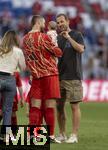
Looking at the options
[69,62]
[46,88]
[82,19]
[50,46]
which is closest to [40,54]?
[50,46]

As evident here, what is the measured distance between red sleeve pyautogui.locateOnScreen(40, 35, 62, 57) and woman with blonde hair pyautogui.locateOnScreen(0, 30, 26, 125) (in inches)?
18.2

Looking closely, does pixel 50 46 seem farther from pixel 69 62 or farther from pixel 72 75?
pixel 72 75

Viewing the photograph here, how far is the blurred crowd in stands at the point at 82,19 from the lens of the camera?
30406 mm

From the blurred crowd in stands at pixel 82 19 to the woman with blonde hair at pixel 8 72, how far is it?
15.9 meters

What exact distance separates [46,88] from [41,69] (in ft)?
1.16

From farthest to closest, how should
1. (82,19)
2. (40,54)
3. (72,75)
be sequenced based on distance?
(82,19) → (72,75) → (40,54)

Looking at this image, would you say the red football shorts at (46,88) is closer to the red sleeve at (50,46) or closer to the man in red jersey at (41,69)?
the man in red jersey at (41,69)

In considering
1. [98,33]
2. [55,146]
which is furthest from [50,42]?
[98,33]

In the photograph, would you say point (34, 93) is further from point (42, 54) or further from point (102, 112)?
point (102, 112)

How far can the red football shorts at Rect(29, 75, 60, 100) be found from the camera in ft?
43.9

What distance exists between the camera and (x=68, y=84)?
1408 cm

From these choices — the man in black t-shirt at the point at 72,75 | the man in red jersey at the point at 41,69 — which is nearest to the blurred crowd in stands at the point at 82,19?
the man in black t-shirt at the point at 72,75

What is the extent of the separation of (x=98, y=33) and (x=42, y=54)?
19.5m

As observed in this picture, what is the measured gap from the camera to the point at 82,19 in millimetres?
32719
